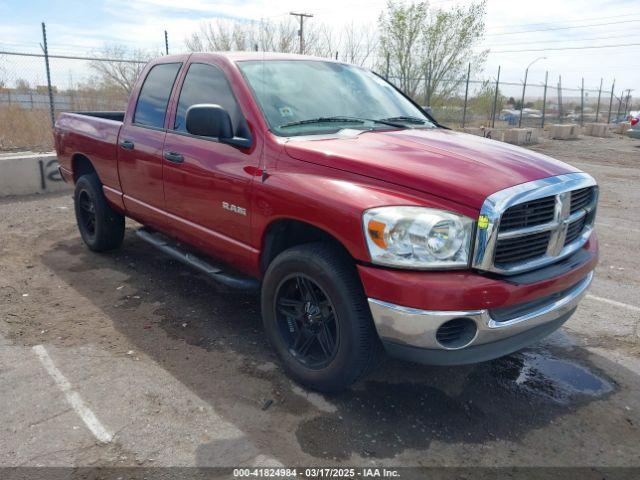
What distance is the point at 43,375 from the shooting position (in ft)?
11.1

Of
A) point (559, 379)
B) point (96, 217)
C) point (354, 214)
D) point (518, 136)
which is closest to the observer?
point (354, 214)

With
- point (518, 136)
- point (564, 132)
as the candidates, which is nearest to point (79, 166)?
point (518, 136)

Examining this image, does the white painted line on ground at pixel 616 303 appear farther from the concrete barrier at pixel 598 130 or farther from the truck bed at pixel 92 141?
the concrete barrier at pixel 598 130

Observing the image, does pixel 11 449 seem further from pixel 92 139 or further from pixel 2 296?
pixel 92 139

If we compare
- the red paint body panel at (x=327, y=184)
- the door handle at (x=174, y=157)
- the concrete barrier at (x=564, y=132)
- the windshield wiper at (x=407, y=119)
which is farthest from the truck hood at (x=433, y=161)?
the concrete barrier at (x=564, y=132)

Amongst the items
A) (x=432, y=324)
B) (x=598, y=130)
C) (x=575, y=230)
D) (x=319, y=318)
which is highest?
(x=575, y=230)

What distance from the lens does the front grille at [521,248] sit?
2.66 m

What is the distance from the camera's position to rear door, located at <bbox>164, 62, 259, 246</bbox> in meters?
3.50

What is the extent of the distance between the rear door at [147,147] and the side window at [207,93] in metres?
0.22

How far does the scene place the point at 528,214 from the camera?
108 inches

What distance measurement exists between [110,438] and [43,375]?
2.94 feet

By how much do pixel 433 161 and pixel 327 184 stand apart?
1.93ft

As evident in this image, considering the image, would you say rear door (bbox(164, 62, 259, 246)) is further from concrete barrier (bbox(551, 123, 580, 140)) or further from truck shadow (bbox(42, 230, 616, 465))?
concrete barrier (bbox(551, 123, 580, 140))

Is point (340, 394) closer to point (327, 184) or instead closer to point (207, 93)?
point (327, 184)
